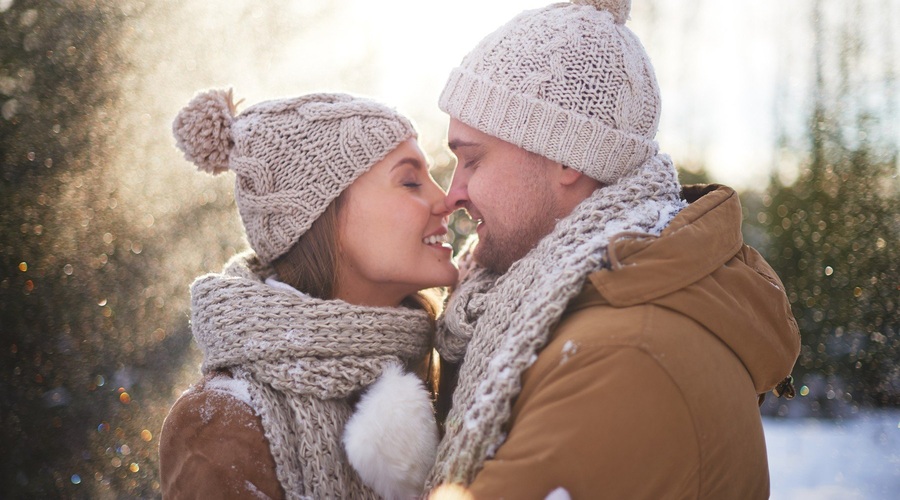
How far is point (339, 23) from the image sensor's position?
612 centimetres

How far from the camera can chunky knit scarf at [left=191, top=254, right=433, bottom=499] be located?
2039 mm

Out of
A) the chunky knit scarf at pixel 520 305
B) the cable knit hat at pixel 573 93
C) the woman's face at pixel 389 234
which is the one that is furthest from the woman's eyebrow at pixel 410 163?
the chunky knit scarf at pixel 520 305

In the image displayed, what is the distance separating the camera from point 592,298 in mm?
1797

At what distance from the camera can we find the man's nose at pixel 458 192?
96.7 inches

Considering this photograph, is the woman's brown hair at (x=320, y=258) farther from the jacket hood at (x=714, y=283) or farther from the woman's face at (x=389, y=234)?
the jacket hood at (x=714, y=283)

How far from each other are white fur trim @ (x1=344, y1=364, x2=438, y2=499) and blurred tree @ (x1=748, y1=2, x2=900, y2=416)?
4.08 m

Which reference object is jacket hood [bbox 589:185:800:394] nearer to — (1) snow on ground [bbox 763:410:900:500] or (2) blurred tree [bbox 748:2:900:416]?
(1) snow on ground [bbox 763:410:900:500]

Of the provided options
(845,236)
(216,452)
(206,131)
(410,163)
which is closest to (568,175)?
(410,163)

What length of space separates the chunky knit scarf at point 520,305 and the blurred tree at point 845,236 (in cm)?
359

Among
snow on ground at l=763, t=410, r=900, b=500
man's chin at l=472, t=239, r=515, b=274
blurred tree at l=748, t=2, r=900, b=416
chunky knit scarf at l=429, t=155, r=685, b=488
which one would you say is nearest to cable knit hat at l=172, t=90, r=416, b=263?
man's chin at l=472, t=239, r=515, b=274

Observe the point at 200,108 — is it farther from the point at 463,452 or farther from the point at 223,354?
the point at 463,452

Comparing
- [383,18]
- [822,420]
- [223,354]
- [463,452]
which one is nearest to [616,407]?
[463,452]

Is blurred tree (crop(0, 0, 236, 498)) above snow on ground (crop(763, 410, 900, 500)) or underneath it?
above

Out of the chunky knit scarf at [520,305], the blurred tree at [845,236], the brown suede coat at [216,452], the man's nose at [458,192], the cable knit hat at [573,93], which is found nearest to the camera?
the chunky knit scarf at [520,305]
